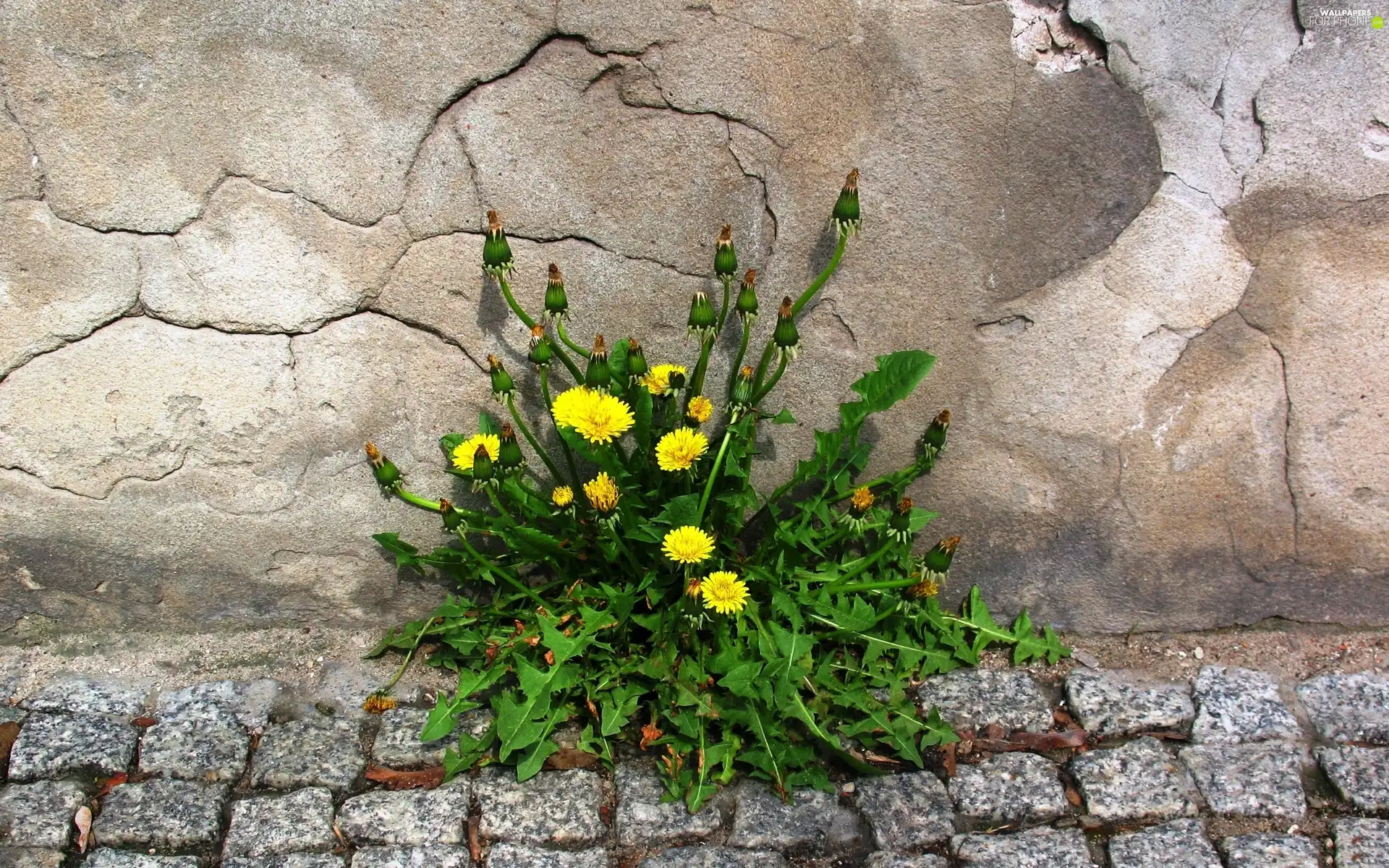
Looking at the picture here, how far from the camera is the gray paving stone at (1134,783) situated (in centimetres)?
255

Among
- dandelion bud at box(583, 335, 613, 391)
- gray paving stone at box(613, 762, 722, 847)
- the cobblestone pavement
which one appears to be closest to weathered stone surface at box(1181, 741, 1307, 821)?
the cobblestone pavement

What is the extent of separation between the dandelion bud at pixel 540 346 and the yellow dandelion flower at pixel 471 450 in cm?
21

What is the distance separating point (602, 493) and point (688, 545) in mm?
229

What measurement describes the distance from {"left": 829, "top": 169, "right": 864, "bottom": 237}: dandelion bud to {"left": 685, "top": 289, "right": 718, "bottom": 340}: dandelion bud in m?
0.34

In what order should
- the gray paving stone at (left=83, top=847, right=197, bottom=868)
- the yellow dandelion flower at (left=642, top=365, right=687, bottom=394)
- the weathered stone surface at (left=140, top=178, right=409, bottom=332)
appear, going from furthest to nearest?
the yellow dandelion flower at (left=642, top=365, right=687, bottom=394)
the weathered stone surface at (left=140, top=178, right=409, bottom=332)
the gray paving stone at (left=83, top=847, right=197, bottom=868)

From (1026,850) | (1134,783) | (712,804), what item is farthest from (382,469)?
(1134,783)

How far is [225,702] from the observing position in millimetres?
2801

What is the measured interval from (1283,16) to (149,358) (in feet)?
8.98

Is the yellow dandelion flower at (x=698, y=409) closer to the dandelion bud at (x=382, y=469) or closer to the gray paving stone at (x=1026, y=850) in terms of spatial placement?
the dandelion bud at (x=382, y=469)

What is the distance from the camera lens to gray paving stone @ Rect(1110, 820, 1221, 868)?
243 centimetres

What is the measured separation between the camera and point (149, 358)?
2695 mm

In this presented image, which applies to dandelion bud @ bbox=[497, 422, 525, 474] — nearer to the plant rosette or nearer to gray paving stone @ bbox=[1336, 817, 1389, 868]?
the plant rosette

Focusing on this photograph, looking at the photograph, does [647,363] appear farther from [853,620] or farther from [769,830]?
[769,830]

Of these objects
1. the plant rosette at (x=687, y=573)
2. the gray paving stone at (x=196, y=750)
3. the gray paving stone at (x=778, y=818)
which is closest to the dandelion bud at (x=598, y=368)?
the plant rosette at (x=687, y=573)
